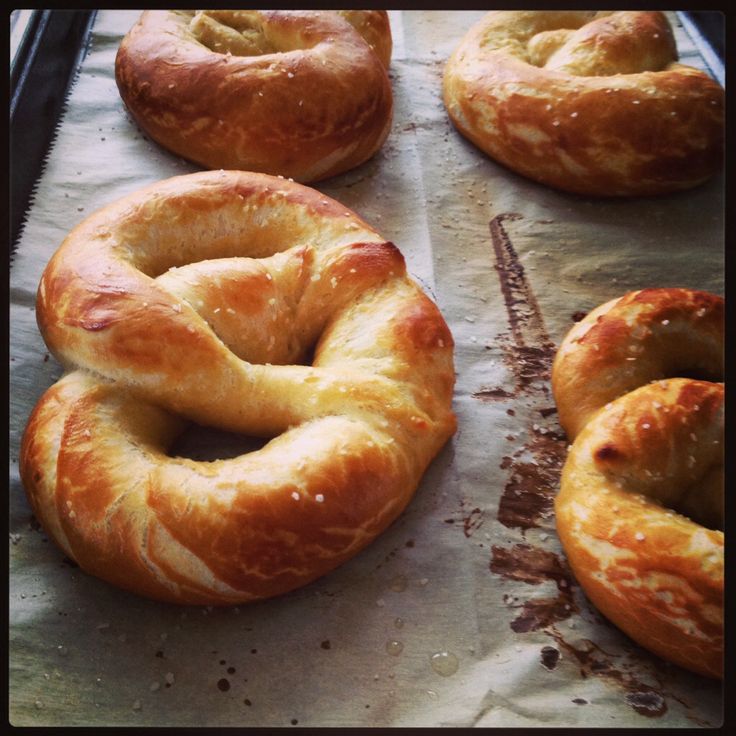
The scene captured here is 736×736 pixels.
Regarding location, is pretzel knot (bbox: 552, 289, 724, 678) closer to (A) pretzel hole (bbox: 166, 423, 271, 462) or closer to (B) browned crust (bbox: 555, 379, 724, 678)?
(B) browned crust (bbox: 555, 379, 724, 678)

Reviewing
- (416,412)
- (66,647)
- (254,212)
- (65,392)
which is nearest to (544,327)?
(416,412)

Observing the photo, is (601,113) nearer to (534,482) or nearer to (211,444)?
(534,482)

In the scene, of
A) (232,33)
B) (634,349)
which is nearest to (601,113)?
(634,349)

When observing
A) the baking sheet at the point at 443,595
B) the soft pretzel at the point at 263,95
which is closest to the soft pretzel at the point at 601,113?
the baking sheet at the point at 443,595

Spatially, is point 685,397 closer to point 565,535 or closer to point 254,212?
point 565,535

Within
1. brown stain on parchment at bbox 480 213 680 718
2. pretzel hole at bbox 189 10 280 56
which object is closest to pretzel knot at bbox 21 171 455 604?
brown stain on parchment at bbox 480 213 680 718

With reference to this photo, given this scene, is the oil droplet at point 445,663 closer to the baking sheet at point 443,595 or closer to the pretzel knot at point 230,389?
the baking sheet at point 443,595
